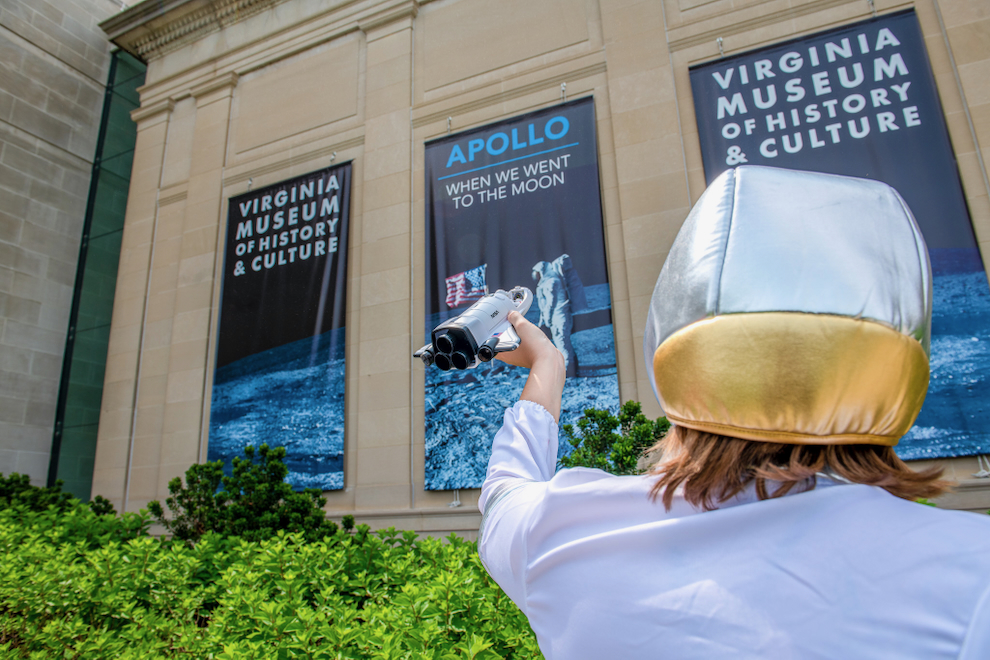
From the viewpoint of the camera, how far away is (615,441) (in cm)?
457

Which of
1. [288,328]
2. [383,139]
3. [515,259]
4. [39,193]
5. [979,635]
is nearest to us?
[979,635]

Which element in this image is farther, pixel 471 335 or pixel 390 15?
pixel 390 15

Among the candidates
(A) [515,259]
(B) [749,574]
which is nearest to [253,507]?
(A) [515,259]

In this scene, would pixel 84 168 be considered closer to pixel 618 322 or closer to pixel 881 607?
pixel 618 322

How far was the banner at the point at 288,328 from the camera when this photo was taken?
31.4 feet

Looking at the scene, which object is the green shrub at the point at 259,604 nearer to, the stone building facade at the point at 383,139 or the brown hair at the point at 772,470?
the brown hair at the point at 772,470

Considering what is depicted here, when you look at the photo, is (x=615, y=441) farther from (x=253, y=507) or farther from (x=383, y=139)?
(x=383, y=139)

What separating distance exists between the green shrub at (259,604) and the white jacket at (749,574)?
1.36 meters

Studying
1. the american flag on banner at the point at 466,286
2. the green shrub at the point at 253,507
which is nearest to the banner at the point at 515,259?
the american flag on banner at the point at 466,286

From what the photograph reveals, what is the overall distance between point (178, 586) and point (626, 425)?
314 cm

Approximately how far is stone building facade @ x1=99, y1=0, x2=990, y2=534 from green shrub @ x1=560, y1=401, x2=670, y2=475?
337cm

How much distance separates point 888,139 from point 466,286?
560cm

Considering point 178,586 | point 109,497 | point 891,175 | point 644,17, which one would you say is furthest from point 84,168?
point 891,175

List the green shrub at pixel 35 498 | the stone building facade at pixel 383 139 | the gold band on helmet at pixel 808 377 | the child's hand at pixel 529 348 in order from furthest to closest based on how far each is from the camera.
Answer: the stone building facade at pixel 383 139 → the green shrub at pixel 35 498 → the child's hand at pixel 529 348 → the gold band on helmet at pixel 808 377
